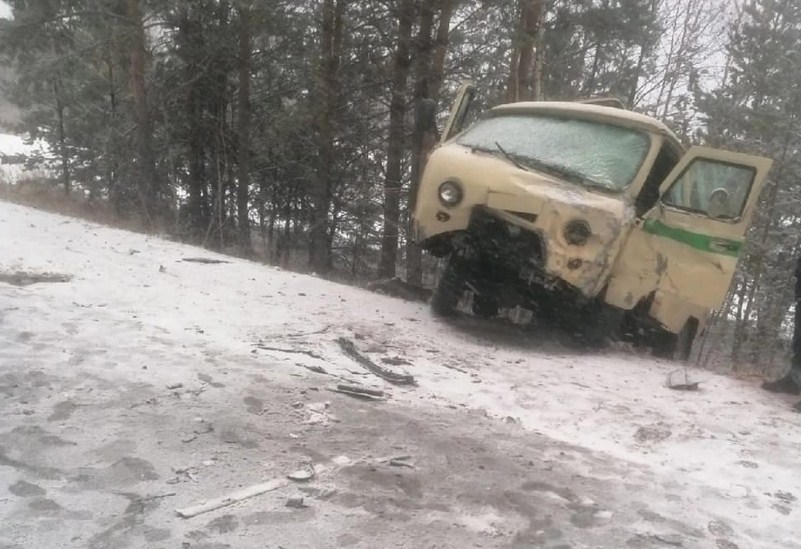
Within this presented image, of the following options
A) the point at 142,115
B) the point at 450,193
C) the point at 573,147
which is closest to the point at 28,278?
the point at 450,193

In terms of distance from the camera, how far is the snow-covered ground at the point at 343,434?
291cm

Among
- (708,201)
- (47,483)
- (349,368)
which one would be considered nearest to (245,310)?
(349,368)

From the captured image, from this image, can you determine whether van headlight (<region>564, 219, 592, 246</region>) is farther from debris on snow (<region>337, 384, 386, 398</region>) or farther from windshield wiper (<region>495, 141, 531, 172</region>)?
debris on snow (<region>337, 384, 386, 398</region>)

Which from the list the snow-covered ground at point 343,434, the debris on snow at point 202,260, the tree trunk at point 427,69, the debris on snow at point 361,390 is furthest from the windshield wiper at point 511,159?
the tree trunk at point 427,69

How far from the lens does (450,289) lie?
6.80m

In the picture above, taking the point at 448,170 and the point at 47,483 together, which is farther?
the point at 448,170

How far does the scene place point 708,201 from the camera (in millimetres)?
6031

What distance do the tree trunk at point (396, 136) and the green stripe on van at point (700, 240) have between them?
354 inches

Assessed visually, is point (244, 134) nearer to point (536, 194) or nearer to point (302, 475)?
point (536, 194)

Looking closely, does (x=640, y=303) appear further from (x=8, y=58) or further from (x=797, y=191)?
(x=8, y=58)

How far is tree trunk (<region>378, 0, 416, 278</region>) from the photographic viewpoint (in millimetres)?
14203

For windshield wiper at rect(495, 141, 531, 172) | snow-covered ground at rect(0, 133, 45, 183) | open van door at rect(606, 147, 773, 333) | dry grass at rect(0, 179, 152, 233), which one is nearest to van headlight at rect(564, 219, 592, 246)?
open van door at rect(606, 147, 773, 333)

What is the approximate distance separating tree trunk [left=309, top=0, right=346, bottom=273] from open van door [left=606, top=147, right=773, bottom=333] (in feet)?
30.7

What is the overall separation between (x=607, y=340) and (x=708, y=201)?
1542 mm
